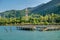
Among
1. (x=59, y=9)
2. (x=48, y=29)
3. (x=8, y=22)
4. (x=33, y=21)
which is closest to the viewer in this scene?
(x=48, y=29)

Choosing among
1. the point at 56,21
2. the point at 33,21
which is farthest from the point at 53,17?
the point at 33,21

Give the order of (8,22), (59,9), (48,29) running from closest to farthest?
(48,29)
(8,22)
(59,9)

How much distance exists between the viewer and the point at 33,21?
281ft

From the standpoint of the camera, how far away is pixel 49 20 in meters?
89.1

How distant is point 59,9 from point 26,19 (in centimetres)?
5730

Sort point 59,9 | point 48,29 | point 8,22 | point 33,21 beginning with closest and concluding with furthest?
point 48,29
point 33,21
point 8,22
point 59,9

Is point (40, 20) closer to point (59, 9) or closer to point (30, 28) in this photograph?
point (30, 28)

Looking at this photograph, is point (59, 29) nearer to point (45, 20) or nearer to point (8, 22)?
point (45, 20)

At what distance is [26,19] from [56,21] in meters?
14.2

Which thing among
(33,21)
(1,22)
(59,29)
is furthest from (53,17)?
(59,29)

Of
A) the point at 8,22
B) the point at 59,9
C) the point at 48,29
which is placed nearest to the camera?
the point at 48,29

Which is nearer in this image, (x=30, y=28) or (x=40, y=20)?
(x=30, y=28)

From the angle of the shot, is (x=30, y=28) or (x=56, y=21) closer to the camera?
(x=30, y=28)

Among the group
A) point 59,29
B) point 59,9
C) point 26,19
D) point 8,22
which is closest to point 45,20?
point 26,19
